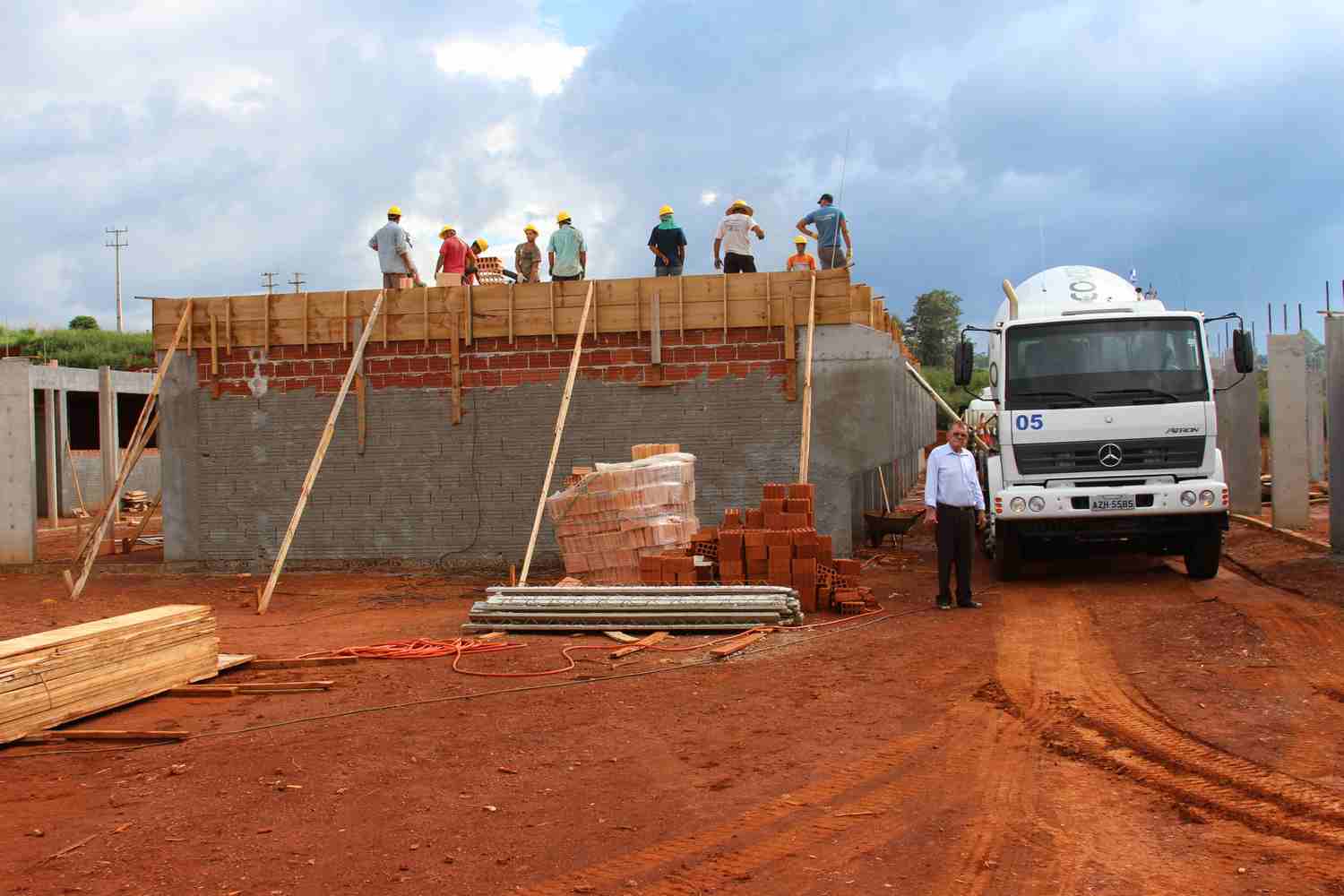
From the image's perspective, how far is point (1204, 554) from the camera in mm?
11703

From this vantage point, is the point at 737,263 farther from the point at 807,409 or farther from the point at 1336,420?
the point at 1336,420

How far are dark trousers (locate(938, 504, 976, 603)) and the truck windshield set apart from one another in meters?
1.47

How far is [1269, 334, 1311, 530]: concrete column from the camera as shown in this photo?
15.7m

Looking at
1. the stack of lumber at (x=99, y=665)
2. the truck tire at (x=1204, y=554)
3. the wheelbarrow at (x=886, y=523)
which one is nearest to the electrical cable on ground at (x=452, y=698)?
the stack of lumber at (x=99, y=665)

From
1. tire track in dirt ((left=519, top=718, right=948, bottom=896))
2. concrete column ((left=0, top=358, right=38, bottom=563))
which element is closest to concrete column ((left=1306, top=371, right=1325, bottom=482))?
tire track in dirt ((left=519, top=718, right=948, bottom=896))

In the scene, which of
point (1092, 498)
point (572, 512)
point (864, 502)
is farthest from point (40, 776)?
point (864, 502)

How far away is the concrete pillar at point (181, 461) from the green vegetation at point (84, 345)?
2995 centimetres

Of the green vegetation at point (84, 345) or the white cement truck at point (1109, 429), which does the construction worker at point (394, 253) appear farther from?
the green vegetation at point (84, 345)

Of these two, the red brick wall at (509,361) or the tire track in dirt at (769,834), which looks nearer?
the tire track in dirt at (769,834)

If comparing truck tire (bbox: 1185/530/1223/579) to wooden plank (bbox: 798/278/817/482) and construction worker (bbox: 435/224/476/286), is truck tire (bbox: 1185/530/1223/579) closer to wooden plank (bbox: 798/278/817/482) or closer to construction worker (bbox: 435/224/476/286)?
wooden plank (bbox: 798/278/817/482)

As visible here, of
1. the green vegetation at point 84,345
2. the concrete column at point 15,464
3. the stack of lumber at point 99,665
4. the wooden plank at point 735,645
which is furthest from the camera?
the green vegetation at point 84,345

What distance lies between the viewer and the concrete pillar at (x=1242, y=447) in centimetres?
1795

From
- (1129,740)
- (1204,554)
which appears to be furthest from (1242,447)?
(1129,740)

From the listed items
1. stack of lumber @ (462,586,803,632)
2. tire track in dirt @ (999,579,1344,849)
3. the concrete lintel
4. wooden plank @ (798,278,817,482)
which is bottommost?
tire track in dirt @ (999,579,1344,849)
